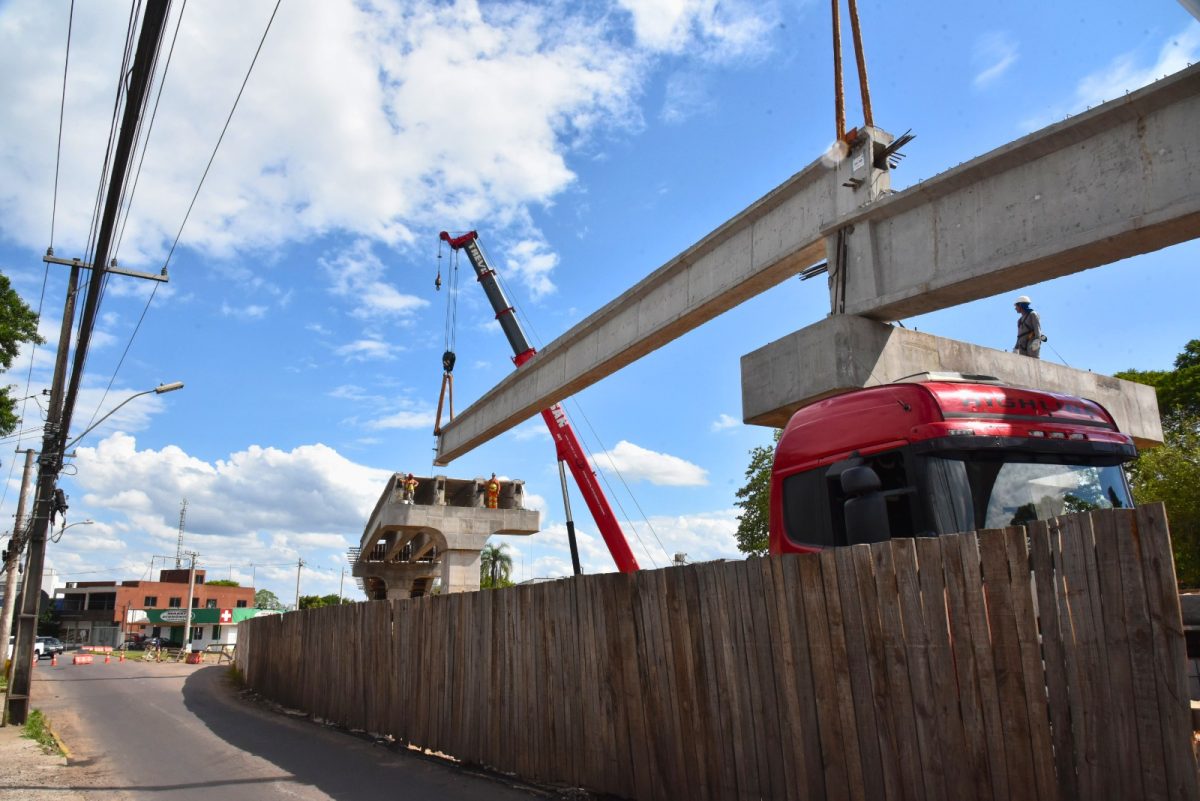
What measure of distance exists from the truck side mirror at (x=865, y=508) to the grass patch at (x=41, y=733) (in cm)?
1115

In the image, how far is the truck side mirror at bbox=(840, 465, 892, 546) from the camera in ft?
17.8

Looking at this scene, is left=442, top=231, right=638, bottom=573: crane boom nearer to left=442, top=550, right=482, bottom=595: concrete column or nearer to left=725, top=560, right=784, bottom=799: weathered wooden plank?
left=442, top=550, right=482, bottom=595: concrete column

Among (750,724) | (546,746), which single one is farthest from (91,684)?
(750,724)

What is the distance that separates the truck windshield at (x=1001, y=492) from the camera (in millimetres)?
5504

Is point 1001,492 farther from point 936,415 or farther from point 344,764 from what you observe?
point 344,764

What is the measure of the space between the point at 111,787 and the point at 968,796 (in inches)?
338

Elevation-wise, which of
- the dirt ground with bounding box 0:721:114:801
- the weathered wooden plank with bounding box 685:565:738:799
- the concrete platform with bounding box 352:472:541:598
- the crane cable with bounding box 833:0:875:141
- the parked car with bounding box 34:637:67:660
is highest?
the crane cable with bounding box 833:0:875:141

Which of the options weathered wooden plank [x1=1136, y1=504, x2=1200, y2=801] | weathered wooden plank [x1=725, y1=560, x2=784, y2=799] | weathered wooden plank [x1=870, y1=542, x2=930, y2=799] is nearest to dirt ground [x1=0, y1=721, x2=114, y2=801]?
weathered wooden plank [x1=725, y1=560, x2=784, y2=799]

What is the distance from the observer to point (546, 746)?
8047 mm

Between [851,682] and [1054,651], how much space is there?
4.28ft

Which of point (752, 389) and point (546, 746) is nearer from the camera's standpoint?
point (546, 746)

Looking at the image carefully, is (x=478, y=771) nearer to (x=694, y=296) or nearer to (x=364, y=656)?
(x=364, y=656)

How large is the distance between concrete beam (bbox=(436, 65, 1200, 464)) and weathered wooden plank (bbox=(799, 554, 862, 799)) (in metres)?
4.34

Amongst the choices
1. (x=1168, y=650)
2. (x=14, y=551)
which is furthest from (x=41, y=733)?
(x=1168, y=650)
